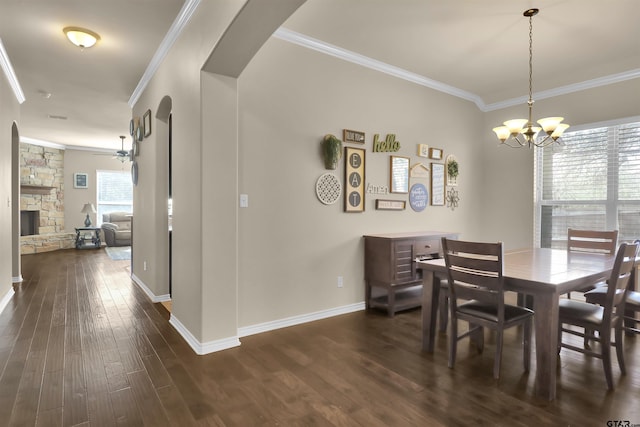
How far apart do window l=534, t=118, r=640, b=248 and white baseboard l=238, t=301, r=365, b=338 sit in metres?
2.89

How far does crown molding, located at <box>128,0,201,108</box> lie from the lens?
280cm

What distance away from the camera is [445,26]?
319cm

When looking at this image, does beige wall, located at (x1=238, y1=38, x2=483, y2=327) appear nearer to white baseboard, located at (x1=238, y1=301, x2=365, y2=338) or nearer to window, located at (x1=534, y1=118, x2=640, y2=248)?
white baseboard, located at (x1=238, y1=301, x2=365, y2=338)

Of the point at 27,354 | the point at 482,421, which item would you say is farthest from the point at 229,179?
the point at 482,421

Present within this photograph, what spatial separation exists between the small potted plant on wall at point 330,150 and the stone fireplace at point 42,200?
790cm

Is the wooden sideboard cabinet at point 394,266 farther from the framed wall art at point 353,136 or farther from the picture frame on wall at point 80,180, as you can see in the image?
the picture frame on wall at point 80,180

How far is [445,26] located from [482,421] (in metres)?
3.12

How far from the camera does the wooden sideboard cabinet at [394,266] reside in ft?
11.9

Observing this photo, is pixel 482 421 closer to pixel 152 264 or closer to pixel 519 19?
pixel 519 19

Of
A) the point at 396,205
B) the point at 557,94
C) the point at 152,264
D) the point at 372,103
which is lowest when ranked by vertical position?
the point at 152,264

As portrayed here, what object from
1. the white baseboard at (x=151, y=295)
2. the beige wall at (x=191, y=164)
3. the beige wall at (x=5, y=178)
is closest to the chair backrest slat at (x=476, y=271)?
the beige wall at (x=191, y=164)

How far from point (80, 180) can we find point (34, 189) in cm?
130

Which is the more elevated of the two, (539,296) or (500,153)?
(500,153)

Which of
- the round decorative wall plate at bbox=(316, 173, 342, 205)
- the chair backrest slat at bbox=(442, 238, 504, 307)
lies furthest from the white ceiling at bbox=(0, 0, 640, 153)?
the chair backrest slat at bbox=(442, 238, 504, 307)
